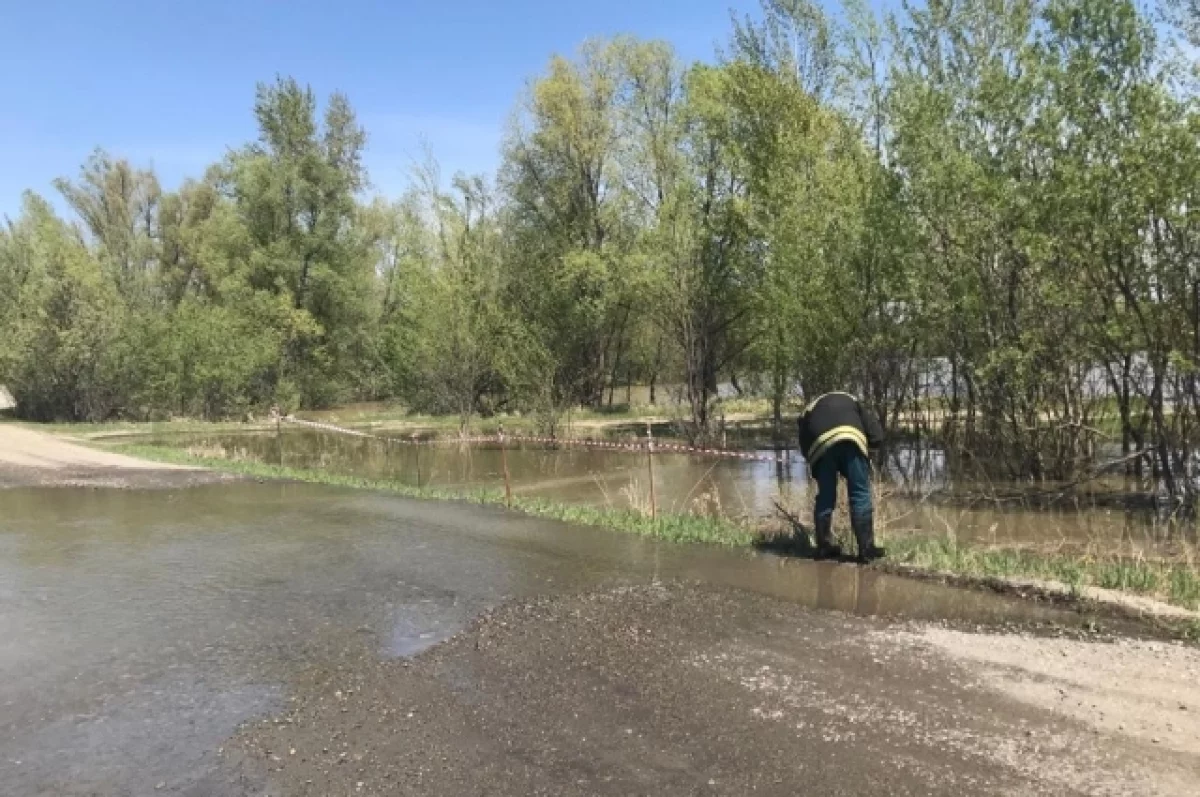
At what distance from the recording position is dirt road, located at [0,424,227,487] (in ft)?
Answer: 58.1

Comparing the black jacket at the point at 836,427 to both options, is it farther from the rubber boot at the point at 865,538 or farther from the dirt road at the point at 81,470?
the dirt road at the point at 81,470

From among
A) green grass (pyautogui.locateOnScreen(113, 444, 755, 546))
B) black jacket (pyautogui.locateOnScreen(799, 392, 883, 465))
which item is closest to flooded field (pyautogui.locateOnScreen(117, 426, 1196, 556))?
green grass (pyautogui.locateOnScreen(113, 444, 755, 546))

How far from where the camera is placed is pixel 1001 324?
1496 centimetres

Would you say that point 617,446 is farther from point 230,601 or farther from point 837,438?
point 230,601

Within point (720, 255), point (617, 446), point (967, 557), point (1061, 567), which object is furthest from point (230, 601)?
point (720, 255)

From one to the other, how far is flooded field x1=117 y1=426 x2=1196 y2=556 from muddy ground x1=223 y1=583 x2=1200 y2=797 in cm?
398

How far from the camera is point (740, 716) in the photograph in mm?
5152

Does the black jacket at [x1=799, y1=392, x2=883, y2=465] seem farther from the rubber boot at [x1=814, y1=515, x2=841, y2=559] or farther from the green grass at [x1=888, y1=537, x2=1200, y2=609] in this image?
the green grass at [x1=888, y1=537, x2=1200, y2=609]

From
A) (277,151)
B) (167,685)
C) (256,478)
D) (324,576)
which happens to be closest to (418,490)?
Answer: (256,478)

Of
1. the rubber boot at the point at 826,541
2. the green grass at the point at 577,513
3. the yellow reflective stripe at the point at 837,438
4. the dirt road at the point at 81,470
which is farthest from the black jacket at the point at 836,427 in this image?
the dirt road at the point at 81,470

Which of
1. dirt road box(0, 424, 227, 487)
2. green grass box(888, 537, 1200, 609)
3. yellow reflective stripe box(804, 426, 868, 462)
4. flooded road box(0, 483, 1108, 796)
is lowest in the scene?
flooded road box(0, 483, 1108, 796)

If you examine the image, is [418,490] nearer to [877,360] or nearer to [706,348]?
[877,360]

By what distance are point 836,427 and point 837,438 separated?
0.42 feet

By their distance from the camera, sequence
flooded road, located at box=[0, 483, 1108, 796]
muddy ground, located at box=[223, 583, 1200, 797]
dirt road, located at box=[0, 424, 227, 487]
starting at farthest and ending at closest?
dirt road, located at box=[0, 424, 227, 487]
flooded road, located at box=[0, 483, 1108, 796]
muddy ground, located at box=[223, 583, 1200, 797]
